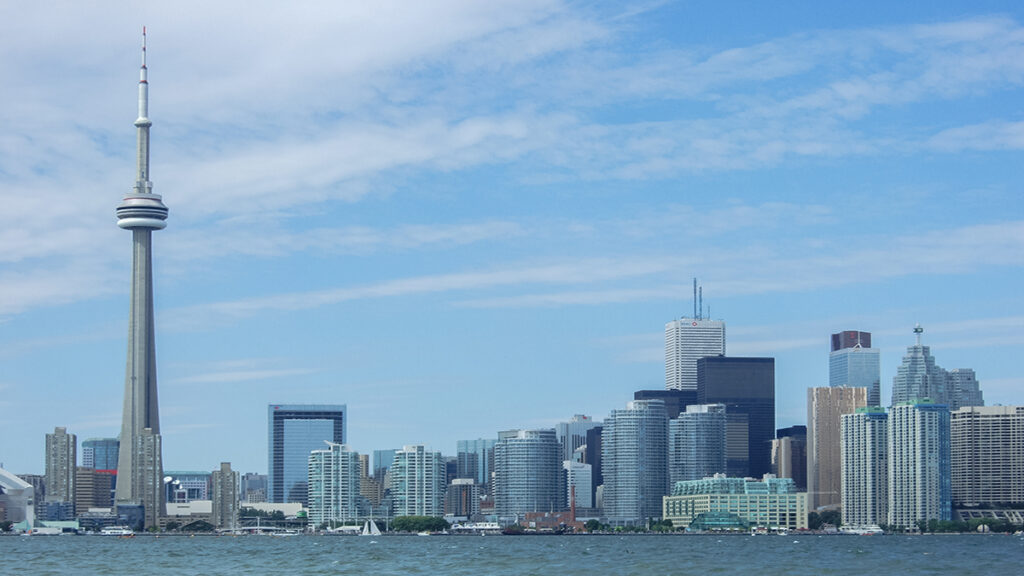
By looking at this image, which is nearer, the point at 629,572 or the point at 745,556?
the point at 629,572

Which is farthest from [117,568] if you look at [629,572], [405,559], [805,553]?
[805,553]

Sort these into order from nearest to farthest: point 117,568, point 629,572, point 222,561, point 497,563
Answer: point 629,572 → point 117,568 → point 497,563 → point 222,561

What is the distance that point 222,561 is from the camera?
17050cm

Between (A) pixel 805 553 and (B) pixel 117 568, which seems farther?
(A) pixel 805 553

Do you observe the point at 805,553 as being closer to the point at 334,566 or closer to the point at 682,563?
the point at 682,563

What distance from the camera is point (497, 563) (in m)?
160

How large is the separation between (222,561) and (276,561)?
6.82 meters

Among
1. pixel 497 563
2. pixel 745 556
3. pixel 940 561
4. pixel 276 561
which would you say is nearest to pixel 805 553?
pixel 745 556

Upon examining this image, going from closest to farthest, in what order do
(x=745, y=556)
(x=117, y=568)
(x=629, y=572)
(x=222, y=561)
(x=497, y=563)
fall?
(x=629, y=572) → (x=117, y=568) → (x=497, y=563) → (x=222, y=561) → (x=745, y=556)

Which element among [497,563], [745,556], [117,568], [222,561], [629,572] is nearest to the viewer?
[629,572]

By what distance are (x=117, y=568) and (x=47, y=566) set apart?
9.00 metres

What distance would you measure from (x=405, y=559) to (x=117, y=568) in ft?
121

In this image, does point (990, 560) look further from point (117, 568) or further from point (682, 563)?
point (117, 568)

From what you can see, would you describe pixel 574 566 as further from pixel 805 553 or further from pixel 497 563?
pixel 805 553
